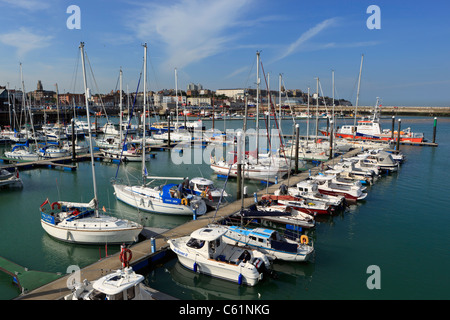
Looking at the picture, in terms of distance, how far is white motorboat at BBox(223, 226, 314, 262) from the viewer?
16.9m

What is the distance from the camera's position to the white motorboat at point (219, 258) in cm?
1483

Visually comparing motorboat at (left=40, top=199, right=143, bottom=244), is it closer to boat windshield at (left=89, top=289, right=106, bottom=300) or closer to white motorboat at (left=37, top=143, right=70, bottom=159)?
boat windshield at (left=89, top=289, right=106, bottom=300)

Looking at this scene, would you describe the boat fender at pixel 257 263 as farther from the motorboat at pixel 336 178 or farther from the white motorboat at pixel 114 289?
the motorboat at pixel 336 178

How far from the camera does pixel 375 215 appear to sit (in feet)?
82.5

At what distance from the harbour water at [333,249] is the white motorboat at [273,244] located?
2.00 feet

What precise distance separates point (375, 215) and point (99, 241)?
20667mm

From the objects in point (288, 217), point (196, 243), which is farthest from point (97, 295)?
point (288, 217)

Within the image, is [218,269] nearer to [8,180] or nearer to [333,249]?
[333,249]

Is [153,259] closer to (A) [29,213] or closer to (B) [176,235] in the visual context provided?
(B) [176,235]

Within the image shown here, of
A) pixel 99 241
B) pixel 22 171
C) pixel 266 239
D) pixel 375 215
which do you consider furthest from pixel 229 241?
pixel 22 171

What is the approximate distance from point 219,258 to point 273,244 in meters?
3.27

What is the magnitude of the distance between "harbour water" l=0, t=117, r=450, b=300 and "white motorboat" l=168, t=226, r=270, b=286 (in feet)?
1.60

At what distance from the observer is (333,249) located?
63.2ft

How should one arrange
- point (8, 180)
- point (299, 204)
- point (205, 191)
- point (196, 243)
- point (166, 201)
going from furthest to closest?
point (8, 180), point (205, 191), point (299, 204), point (166, 201), point (196, 243)
